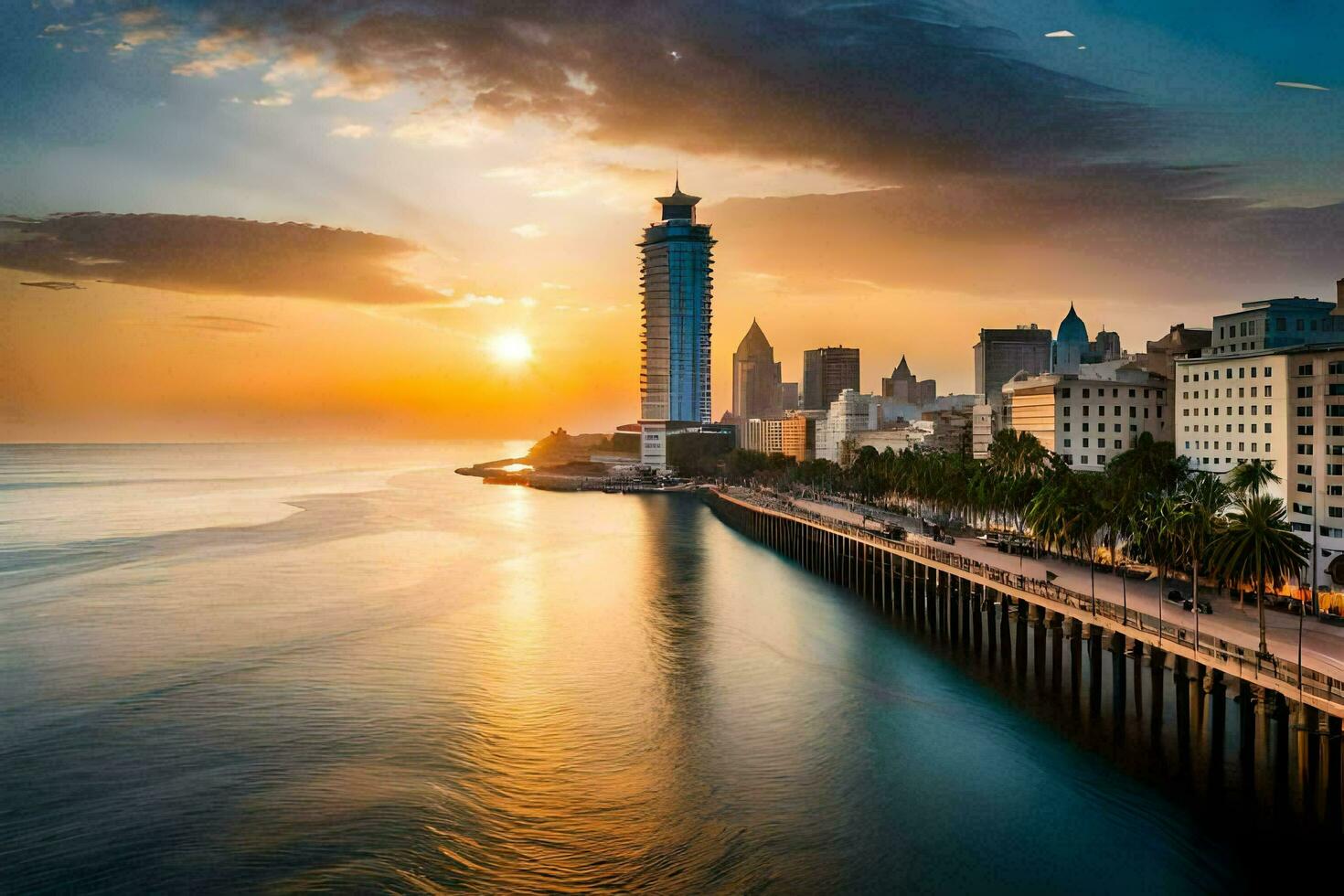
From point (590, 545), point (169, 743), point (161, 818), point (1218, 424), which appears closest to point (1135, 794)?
point (161, 818)

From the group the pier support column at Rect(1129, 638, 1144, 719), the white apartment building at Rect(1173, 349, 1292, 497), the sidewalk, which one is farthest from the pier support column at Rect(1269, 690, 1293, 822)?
the white apartment building at Rect(1173, 349, 1292, 497)

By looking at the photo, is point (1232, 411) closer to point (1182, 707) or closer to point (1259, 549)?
point (1259, 549)

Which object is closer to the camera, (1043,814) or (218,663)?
(1043,814)

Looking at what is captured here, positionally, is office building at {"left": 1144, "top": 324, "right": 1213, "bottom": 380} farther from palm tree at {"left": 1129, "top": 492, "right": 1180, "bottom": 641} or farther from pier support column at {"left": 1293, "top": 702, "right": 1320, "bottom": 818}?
pier support column at {"left": 1293, "top": 702, "right": 1320, "bottom": 818}

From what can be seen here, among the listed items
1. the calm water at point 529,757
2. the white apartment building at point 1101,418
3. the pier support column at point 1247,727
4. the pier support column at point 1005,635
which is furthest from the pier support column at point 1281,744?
the white apartment building at point 1101,418

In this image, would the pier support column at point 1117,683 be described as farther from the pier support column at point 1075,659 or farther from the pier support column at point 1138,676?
the pier support column at point 1075,659

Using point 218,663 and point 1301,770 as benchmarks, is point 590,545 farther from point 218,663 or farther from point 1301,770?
point 1301,770
